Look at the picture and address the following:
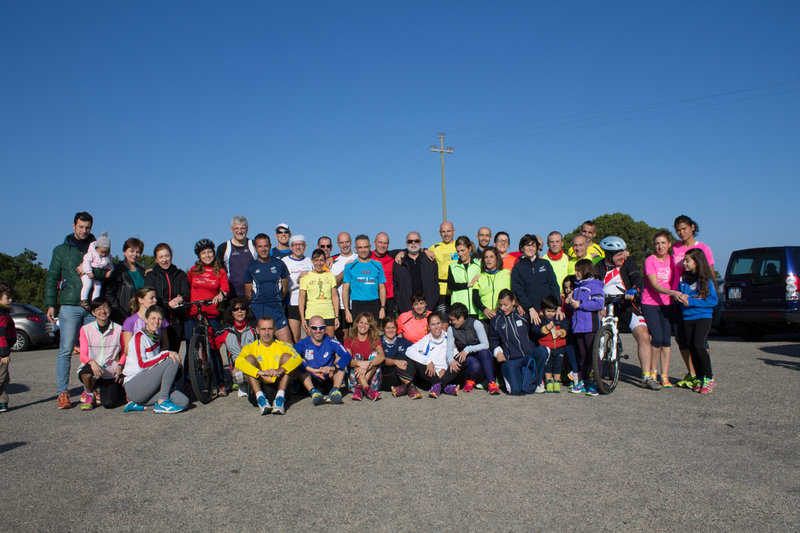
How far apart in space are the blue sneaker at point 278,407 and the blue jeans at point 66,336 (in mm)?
2899

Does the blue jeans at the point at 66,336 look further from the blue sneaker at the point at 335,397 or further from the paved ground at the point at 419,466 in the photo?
the blue sneaker at the point at 335,397

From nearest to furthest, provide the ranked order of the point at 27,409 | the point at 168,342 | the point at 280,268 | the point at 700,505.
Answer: the point at 700,505
the point at 27,409
the point at 168,342
the point at 280,268

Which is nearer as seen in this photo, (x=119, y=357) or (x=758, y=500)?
(x=758, y=500)

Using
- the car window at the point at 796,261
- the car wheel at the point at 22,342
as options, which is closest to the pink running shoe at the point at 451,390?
the car window at the point at 796,261

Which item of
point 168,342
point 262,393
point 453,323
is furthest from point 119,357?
point 453,323

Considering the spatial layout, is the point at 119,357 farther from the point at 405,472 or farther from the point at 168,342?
the point at 405,472

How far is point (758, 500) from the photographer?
10.9ft

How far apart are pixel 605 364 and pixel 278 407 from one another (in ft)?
13.4

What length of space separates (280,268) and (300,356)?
5.23 ft

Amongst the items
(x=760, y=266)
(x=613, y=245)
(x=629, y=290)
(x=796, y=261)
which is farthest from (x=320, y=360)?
(x=796, y=261)

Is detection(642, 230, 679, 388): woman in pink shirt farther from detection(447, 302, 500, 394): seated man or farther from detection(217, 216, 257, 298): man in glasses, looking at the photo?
detection(217, 216, 257, 298): man in glasses

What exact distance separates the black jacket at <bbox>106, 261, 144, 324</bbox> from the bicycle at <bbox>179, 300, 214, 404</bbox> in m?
0.88

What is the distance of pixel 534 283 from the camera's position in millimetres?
7355

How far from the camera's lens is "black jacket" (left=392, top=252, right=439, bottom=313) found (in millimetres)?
8164
